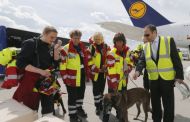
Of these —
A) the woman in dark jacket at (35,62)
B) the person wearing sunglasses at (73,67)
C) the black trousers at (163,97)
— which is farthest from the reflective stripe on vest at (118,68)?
the woman in dark jacket at (35,62)

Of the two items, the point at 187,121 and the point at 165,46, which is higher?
the point at 165,46

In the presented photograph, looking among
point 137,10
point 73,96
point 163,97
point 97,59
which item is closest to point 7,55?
point 73,96

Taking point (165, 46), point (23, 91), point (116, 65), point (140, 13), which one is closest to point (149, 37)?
point (165, 46)

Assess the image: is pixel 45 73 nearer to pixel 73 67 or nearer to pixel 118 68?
pixel 73 67

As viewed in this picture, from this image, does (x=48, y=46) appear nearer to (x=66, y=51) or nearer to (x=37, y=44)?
(x=37, y=44)

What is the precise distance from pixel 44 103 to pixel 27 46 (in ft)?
2.44

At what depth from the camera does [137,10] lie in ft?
81.5

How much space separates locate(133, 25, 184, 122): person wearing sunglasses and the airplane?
16.9 m

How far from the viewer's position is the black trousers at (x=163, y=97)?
4.55m

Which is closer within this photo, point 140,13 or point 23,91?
point 23,91

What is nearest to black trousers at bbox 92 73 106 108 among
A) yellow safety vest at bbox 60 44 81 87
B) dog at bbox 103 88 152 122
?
yellow safety vest at bbox 60 44 81 87

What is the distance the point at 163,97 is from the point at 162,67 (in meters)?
0.44

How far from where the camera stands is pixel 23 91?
395 cm

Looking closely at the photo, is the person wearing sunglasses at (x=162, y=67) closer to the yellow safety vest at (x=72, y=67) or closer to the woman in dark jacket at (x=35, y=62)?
the yellow safety vest at (x=72, y=67)
